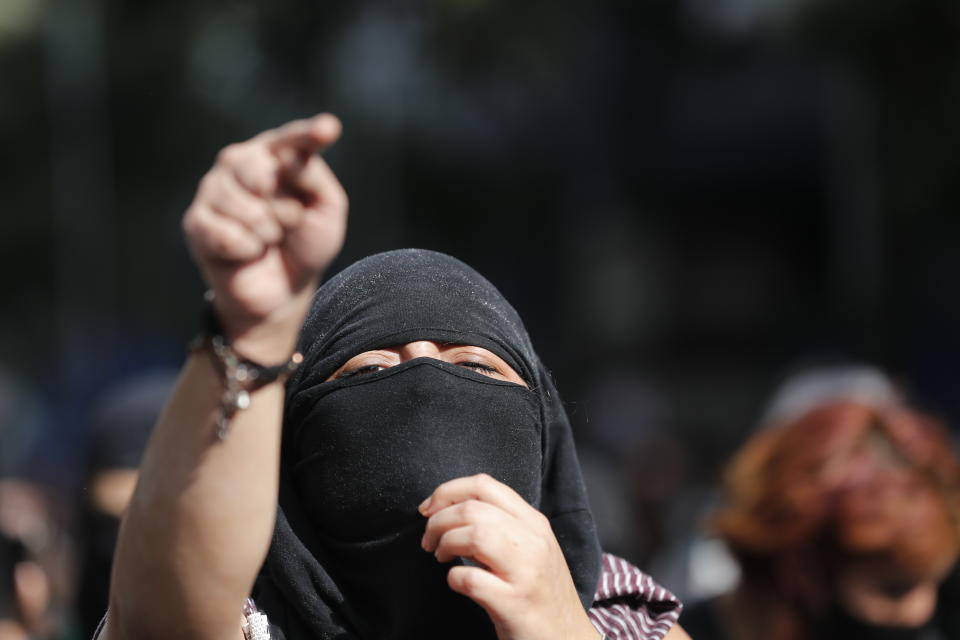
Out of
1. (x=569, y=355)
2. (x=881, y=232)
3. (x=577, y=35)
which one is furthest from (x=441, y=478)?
(x=569, y=355)

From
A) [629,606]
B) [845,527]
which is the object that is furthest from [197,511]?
[845,527]

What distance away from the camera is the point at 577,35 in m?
17.6

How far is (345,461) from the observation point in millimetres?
2070

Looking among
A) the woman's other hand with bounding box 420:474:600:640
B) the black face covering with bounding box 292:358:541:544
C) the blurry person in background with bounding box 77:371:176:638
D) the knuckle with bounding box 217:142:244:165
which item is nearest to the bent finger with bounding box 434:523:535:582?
the woman's other hand with bounding box 420:474:600:640

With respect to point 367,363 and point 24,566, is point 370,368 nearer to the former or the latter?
point 367,363

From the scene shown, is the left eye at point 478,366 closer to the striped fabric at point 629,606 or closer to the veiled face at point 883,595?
the striped fabric at point 629,606

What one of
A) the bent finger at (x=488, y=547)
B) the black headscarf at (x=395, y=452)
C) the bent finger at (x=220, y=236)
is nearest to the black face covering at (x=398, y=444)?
the black headscarf at (x=395, y=452)

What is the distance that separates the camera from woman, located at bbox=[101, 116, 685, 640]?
1.51 meters

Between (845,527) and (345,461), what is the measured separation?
164 centimetres

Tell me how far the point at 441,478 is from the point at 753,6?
1672 cm

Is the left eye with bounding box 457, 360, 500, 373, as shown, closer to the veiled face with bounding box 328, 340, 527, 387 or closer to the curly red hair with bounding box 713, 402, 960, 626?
the veiled face with bounding box 328, 340, 527, 387

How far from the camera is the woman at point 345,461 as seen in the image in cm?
151

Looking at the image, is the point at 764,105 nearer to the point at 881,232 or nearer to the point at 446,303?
the point at 881,232

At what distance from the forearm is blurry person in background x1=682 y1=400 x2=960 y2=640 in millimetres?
2031
